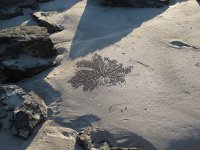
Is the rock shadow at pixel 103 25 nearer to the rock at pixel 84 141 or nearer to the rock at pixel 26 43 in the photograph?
the rock at pixel 26 43

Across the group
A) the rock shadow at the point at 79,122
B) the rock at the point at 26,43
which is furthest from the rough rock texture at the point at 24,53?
the rock shadow at the point at 79,122

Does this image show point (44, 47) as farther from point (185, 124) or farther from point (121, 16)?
point (185, 124)

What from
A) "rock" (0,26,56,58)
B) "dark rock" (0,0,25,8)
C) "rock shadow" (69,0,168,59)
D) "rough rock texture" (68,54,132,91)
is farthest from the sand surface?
"dark rock" (0,0,25,8)

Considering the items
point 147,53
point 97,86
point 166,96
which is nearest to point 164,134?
point 166,96

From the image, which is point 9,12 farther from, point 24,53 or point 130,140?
point 130,140

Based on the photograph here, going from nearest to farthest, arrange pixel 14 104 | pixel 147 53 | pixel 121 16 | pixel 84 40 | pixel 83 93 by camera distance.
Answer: pixel 14 104
pixel 83 93
pixel 147 53
pixel 84 40
pixel 121 16

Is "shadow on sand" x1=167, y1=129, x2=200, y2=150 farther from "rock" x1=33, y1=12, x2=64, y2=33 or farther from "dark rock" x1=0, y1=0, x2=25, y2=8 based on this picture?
"dark rock" x1=0, y1=0, x2=25, y2=8
